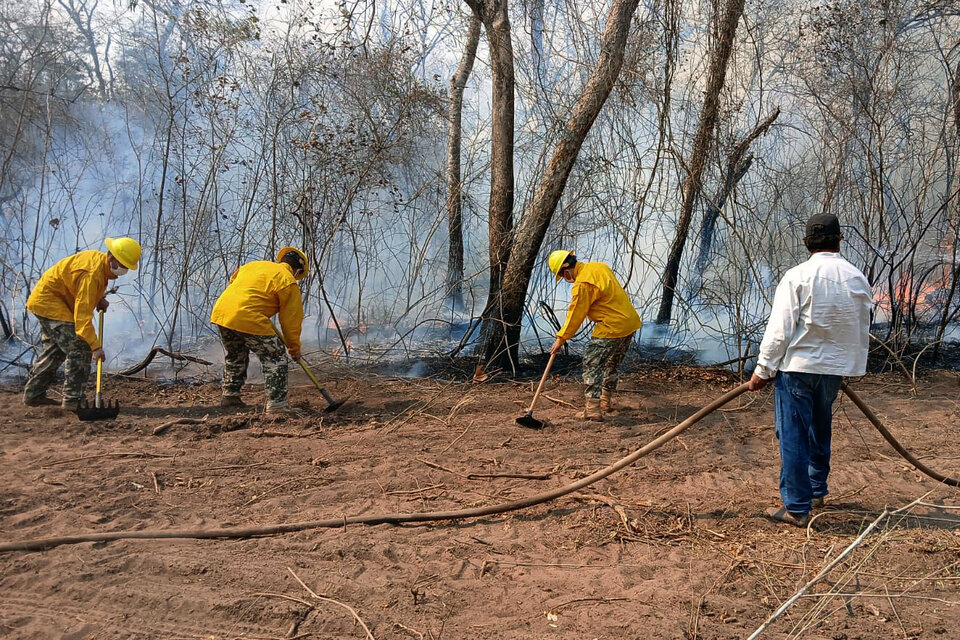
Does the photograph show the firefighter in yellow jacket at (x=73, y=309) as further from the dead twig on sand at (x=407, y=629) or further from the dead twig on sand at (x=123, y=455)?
the dead twig on sand at (x=407, y=629)

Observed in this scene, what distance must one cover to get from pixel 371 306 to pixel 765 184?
4777 millimetres

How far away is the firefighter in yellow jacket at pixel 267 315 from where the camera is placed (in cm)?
538

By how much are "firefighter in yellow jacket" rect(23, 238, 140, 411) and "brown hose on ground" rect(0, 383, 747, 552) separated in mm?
2304

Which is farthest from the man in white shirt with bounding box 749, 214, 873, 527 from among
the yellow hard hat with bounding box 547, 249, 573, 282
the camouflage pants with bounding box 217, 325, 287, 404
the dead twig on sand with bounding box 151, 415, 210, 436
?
the dead twig on sand with bounding box 151, 415, 210, 436

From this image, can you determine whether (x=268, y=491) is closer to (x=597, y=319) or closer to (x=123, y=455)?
(x=123, y=455)

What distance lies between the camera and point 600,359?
5750 mm

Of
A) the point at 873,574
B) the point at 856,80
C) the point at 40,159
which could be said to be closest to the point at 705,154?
the point at 856,80

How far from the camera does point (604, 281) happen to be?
220 inches

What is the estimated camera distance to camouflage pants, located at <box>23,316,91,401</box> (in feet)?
17.7

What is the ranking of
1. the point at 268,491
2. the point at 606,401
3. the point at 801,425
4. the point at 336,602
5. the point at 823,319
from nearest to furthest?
the point at 336,602 < the point at 823,319 < the point at 801,425 < the point at 268,491 < the point at 606,401

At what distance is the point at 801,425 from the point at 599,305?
241cm

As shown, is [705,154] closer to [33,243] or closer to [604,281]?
[604,281]

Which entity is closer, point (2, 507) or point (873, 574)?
point (873, 574)

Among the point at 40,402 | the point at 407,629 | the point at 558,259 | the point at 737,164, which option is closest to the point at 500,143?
the point at 558,259
